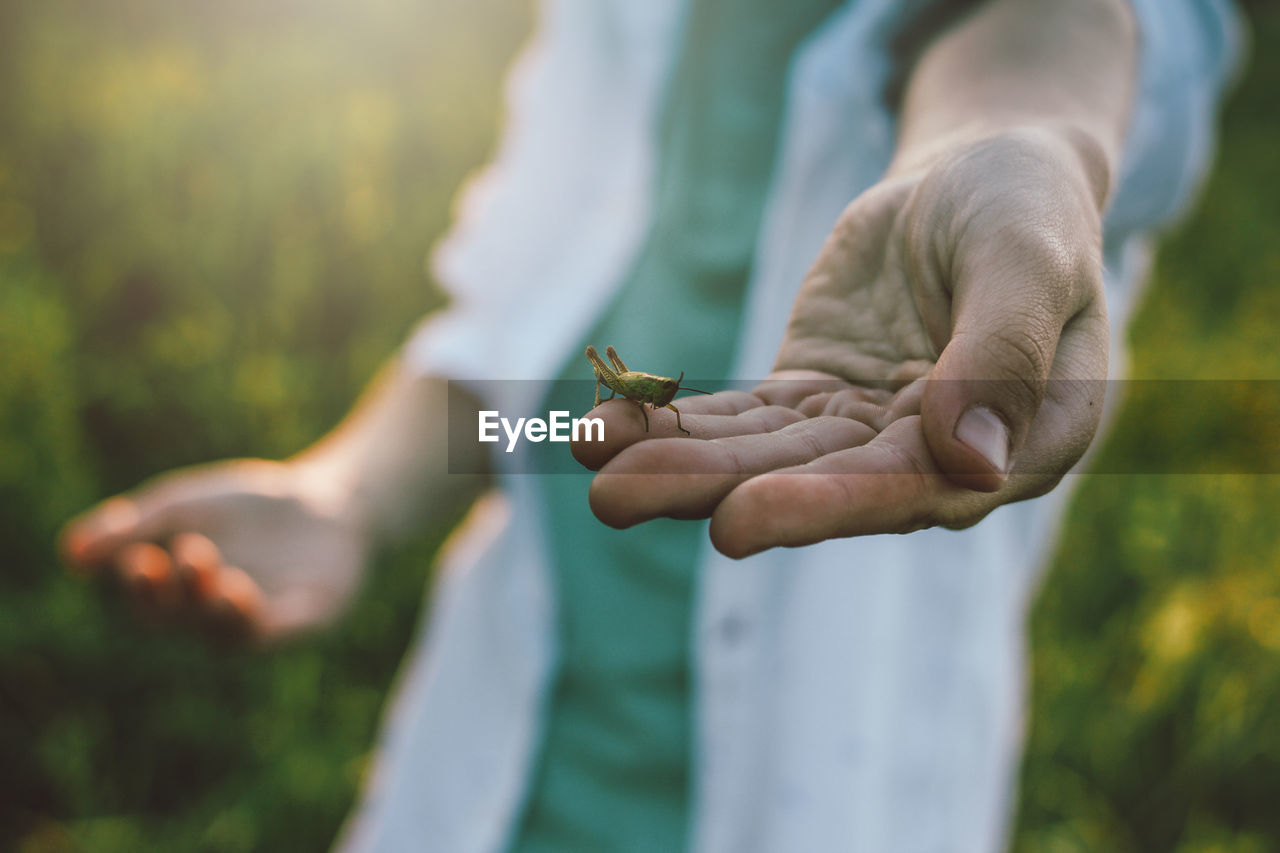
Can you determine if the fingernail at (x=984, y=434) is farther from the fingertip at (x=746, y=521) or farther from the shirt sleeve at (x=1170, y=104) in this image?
the shirt sleeve at (x=1170, y=104)

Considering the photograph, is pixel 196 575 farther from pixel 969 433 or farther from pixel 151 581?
pixel 969 433

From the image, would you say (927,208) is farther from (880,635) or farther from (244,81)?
(244,81)

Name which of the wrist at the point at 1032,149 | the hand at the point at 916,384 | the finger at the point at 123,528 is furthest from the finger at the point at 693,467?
the finger at the point at 123,528

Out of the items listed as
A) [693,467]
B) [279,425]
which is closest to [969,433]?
[693,467]

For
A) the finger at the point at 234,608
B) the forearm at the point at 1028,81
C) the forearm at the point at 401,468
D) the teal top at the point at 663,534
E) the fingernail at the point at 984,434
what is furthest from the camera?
the forearm at the point at 401,468

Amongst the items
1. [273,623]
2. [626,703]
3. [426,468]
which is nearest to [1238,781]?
[626,703]
